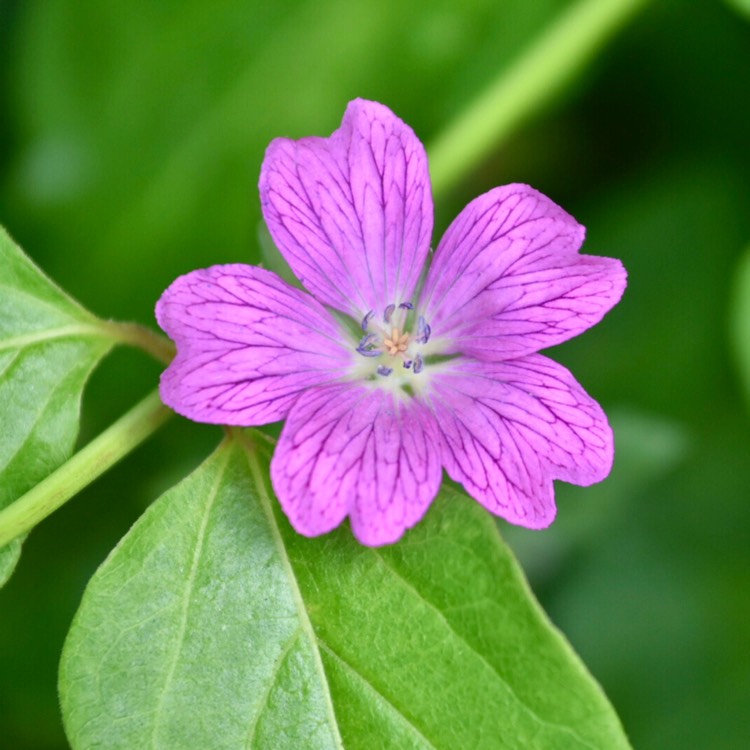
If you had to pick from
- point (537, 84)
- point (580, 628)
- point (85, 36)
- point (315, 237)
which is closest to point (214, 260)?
point (85, 36)

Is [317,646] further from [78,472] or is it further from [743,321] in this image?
[743,321]

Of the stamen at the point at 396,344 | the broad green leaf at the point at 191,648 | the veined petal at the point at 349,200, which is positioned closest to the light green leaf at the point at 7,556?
the broad green leaf at the point at 191,648

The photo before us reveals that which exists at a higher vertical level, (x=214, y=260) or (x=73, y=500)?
(x=214, y=260)

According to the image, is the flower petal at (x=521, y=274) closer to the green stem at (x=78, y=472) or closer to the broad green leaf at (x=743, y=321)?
the green stem at (x=78, y=472)

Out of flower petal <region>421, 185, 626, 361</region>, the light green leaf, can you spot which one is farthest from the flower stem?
the light green leaf

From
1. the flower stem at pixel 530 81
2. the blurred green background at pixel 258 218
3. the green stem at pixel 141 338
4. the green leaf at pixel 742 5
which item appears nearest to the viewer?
the green stem at pixel 141 338

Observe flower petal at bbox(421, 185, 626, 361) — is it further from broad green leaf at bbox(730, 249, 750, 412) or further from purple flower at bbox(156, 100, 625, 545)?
broad green leaf at bbox(730, 249, 750, 412)

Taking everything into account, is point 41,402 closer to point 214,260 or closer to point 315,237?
point 315,237
